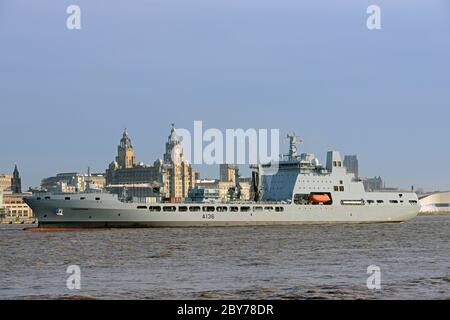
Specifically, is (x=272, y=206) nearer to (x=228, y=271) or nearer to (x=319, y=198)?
(x=319, y=198)

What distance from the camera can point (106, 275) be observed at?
27922 mm

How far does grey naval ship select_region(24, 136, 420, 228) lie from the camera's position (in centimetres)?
6862

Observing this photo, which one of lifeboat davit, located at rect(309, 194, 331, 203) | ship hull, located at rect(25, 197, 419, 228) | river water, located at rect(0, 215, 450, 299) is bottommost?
river water, located at rect(0, 215, 450, 299)

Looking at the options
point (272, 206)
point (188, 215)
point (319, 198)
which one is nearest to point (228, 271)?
point (188, 215)

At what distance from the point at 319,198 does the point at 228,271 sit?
51.8m

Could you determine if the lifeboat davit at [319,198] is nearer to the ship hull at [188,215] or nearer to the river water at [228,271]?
the ship hull at [188,215]

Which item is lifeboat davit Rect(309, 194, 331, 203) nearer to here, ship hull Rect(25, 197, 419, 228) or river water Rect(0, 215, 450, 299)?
ship hull Rect(25, 197, 419, 228)

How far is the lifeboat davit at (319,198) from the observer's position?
79250mm

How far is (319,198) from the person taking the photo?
7962 cm

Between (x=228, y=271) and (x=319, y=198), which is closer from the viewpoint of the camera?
(x=228, y=271)

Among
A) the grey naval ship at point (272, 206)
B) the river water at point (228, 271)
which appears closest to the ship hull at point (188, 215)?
the grey naval ship at point (272, 206)

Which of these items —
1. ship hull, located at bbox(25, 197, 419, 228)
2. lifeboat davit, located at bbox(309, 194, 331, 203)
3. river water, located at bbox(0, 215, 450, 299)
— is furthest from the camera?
lifeboat davit, located at bbox(309, 194, 331, 203)

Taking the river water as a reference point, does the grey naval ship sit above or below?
above

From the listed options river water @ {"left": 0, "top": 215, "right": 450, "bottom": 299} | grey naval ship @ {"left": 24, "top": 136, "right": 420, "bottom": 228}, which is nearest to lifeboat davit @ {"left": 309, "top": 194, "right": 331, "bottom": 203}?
grey naval ship @ {"left": 24, "top": 136, "right": 420, "bottom": 228}
